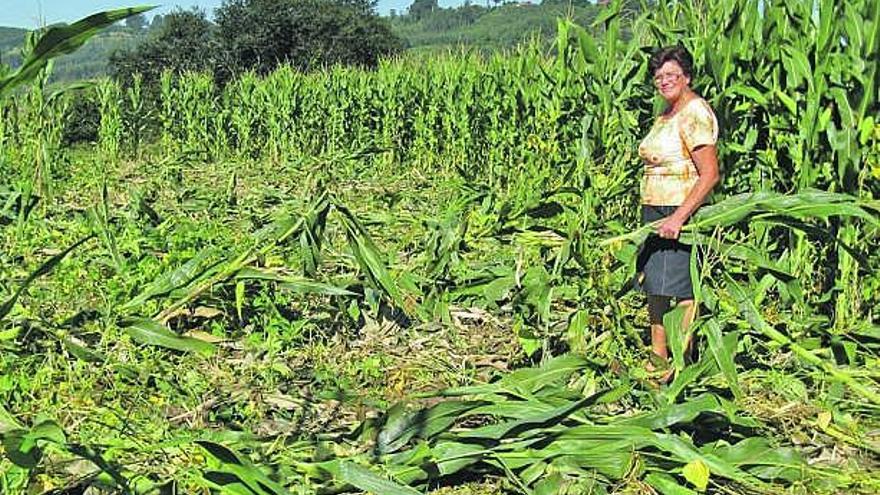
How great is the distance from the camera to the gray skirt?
437cm

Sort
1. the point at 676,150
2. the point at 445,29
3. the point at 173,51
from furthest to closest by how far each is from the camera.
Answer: the point at 445,29
the point at 173,51
the point at 676,150

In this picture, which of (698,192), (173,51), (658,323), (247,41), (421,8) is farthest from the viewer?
(421,8)

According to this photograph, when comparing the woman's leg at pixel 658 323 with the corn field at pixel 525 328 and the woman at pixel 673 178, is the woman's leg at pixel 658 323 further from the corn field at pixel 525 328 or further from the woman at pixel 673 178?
the corn field at pixel 525 328

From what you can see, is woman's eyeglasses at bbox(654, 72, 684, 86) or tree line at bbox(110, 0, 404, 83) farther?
tree line at bbox(110, 0, 404, 83)

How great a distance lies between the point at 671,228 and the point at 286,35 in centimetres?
3346

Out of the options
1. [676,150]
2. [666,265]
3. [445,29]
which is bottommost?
[666,265]

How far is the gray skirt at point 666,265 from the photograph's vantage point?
437cm

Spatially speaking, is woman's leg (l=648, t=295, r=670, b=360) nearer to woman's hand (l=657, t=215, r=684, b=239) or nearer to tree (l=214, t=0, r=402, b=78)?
woman's hand (l=657, t=215, r=684, b=239)

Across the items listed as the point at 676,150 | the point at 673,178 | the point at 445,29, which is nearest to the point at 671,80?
the point at 676,150

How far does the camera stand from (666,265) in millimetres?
4395

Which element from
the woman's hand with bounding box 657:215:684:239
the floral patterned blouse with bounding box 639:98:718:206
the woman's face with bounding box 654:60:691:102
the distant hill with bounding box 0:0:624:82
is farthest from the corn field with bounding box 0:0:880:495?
the distant hill with bounding box 0:0:624:82

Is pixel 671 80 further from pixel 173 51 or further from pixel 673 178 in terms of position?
pixel 173 51

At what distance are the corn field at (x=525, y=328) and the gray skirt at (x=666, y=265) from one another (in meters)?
0.11

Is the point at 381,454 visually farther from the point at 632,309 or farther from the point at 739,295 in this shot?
the point at 632,309
